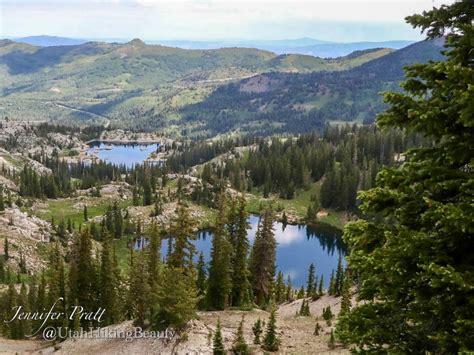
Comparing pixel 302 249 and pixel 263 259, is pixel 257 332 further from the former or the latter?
pixel 302 249

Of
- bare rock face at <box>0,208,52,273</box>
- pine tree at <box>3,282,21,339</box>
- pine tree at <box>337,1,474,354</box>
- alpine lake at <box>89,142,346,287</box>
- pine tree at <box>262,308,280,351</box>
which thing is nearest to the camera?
pine tree at <box>337,1,474,354</box>

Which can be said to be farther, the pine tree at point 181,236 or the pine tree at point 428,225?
the pine tree at point 181,236

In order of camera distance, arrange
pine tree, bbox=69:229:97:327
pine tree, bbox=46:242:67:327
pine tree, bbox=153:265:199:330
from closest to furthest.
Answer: pine tree, bbox=153:265:199:330
pine tree, bbox=69:229:97:327
pine tree, bbox=46:242:67:327

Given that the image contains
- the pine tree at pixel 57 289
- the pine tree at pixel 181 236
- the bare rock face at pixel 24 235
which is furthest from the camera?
the bare rock face at pixel 24 235

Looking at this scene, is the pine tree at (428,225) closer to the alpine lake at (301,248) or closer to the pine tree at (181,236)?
the pine tree at (181,236)

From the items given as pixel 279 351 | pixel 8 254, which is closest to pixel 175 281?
pixel 279 351

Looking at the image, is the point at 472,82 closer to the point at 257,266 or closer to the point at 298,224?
the point at 257,266

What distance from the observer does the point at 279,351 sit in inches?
1657

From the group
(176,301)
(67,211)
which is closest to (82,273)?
(176,301)

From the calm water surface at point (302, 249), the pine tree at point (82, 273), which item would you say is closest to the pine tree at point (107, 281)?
the pine tree at point (82, 273)

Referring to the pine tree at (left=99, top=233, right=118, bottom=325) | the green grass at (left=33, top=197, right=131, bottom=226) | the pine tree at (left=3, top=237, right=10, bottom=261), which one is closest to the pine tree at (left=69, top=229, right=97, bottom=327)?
the pine tree at (left=99, top=233, right=118, bottom=325)

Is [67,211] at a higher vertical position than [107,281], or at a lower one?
lower

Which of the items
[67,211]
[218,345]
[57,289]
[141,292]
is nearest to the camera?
[218,345]

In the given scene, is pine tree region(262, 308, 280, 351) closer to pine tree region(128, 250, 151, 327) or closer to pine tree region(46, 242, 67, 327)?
pine tree region(128, 250, 151, 327)
